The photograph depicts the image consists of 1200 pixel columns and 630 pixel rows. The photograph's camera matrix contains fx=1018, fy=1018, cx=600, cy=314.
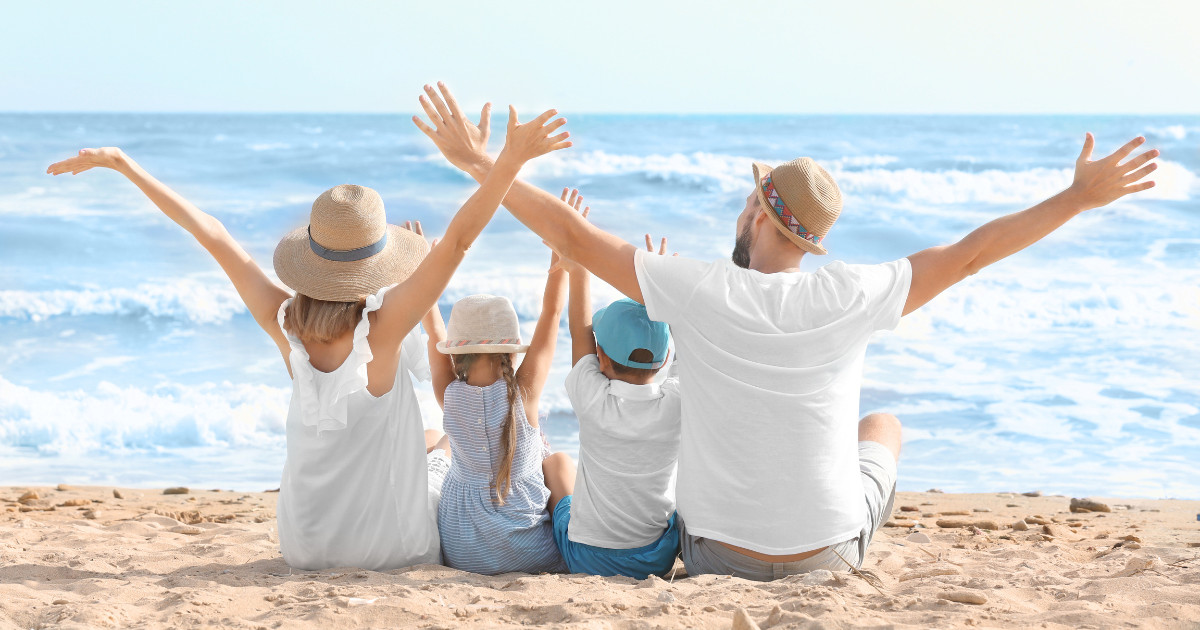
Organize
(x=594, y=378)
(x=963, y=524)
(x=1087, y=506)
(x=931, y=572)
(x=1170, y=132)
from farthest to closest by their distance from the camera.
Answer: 1. (x=1170, y=132)
2. (x=1087, y=506)
3. (x=963, y=524)
4. (x=931, y=572)
5. (x=594, y=378)

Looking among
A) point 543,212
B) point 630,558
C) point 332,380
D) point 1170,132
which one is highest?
point 1170,132

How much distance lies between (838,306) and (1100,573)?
4.75 feet

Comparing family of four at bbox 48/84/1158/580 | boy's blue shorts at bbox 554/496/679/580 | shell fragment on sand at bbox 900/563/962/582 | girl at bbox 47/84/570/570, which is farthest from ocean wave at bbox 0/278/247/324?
shell fragment on sand at bbox 900/563/962/582

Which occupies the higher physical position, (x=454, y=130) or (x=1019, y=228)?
(x=454, y=130)

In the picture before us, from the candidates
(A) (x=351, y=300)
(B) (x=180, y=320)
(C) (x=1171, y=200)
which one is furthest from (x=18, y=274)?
(C) (x=1171, y=200)

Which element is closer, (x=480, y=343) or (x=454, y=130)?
(x=454, y=130)

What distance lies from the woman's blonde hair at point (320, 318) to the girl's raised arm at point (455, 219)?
0.10m

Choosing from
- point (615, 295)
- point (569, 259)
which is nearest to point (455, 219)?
point (569, 259)

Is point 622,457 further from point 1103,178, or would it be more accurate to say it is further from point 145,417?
point 145,417

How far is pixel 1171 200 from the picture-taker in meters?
16.2

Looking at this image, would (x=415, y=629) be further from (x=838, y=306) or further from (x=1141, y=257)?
(x=1141, y=257)

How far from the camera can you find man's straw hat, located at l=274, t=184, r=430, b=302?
10.0ft

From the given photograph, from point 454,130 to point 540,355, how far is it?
83 cm

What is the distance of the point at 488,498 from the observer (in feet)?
10.9
